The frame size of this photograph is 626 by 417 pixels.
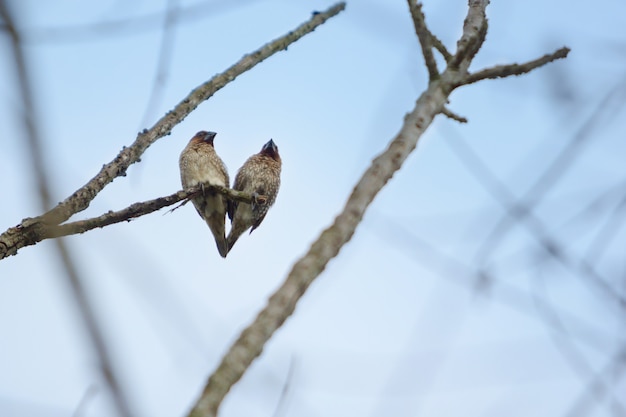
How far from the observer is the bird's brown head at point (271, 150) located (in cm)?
963

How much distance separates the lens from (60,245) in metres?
1.24

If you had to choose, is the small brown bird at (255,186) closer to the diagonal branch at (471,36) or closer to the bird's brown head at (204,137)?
the bird's brown head at (204,137)

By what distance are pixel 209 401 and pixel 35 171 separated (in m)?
0.73

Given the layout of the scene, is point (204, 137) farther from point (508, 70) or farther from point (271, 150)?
point (508, 70)

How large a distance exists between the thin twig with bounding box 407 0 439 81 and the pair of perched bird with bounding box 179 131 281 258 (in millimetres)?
4508

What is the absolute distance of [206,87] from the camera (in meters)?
5.21

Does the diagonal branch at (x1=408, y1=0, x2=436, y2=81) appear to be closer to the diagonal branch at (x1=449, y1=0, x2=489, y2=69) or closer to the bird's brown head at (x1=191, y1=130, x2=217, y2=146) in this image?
the diagonal branch at (x1=449, y1=0, x2=489, y2=69)

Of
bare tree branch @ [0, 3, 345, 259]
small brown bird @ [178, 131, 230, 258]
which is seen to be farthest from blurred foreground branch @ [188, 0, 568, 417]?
small brown bird @ [178, 131, 230, 258]

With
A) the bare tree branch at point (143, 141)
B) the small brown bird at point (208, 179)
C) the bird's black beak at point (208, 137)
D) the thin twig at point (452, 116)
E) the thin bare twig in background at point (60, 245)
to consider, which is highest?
the bird's black beak at point (208, 137)

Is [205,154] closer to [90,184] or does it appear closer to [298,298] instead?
[90,184]

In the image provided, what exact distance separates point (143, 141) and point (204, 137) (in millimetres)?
4420

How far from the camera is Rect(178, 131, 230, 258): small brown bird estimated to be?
319 inches

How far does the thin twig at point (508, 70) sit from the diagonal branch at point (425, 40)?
13 centimetres

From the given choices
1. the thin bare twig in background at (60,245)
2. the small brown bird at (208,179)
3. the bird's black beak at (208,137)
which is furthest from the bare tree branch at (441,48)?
the bird's black beak at (208,137)
